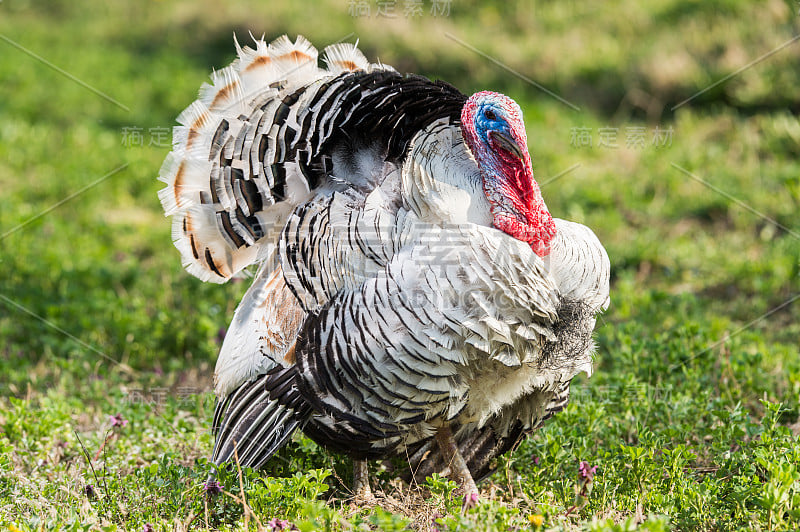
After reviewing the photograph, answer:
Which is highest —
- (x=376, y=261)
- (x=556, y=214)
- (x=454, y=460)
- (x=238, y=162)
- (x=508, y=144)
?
(x=238, y=162)

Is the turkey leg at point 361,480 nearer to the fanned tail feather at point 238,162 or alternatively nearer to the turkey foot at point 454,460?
the turkey foot at point 454,460

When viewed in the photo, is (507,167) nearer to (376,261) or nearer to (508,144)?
(508,144)

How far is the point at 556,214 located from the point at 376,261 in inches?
157

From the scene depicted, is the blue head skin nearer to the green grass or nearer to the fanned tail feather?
the fanned tail feather

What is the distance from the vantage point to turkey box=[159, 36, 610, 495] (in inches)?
114

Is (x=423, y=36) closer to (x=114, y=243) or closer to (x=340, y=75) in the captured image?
(x=114, y=243)

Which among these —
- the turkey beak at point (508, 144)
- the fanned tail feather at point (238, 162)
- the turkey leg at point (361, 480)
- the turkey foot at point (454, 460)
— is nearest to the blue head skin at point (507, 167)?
the turkey beak at point (508, 144)

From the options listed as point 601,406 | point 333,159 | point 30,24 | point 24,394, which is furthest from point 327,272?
point 30,24

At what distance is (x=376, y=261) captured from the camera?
301 centimetres

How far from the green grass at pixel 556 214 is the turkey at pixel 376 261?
255 millimetres

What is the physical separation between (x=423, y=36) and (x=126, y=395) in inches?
265

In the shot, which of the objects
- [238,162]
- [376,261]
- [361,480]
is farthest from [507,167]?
[361,480]

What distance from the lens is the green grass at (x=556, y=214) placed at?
322 cm

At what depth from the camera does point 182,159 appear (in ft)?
11.9
